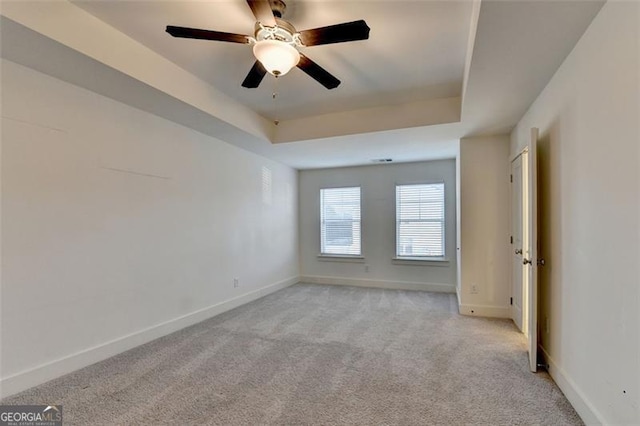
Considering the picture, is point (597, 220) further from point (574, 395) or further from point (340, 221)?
point (340, 221)

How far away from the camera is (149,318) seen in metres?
3.20

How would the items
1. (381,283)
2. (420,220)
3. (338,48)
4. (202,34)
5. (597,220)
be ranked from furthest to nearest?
(381,283), (420,220), (338,48), (202,34), (597,220)

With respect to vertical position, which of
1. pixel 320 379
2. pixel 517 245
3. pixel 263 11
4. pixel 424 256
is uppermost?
pixel 263 11

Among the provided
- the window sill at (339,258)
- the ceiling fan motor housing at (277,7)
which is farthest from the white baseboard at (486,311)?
the ceiling fan motor housing at (277,7)

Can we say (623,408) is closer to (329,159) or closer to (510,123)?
(510,123)

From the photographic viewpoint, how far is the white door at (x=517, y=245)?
11.2 feet

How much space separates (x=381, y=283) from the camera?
5707 millimetres

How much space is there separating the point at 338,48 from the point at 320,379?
8.69 feet

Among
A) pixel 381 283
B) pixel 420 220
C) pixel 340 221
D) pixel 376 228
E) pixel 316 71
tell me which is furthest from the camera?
pixel 340 221

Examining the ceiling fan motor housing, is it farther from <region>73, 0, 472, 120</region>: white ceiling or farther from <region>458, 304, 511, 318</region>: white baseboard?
<region>458, 304, 511, 318</region>: white baseboard

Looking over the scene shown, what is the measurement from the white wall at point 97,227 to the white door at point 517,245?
11.8 ft

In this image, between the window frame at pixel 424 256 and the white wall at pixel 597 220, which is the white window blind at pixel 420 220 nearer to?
the window frame at pixel 424 256

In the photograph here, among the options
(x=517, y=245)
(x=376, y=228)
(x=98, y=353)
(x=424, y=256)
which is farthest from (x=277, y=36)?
(x=424, y=256)

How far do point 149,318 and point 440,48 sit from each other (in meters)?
3.75
